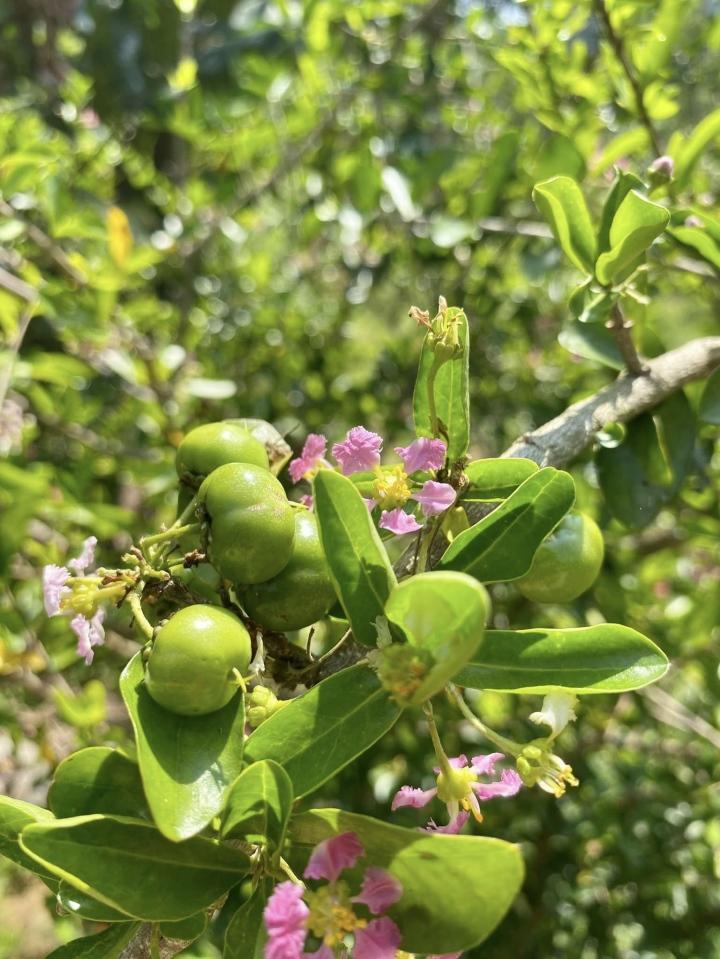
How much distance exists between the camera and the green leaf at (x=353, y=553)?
70 centimetres

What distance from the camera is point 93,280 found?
2.24 m

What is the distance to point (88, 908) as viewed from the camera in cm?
74

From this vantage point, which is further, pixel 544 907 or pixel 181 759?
pixel 544 907

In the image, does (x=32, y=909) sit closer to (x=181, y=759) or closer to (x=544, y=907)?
(x=544, y=907)

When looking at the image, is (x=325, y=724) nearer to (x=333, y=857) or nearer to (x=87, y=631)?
(x=333, y=857)

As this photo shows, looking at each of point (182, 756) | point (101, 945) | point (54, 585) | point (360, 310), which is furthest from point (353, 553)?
point (360, 310)

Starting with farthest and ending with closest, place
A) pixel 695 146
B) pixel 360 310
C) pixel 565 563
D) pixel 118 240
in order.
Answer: pixel 360 310, pixel 118 240, pixel 695 146, pixel 565 563

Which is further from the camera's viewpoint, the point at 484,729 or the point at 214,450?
the point at 214,450

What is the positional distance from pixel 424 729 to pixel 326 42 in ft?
Result: 6.68

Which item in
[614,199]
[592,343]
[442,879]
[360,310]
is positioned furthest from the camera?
[360,310]

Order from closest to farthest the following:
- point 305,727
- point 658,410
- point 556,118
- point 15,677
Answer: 1. point 305,727
2. point 658,410
3. point 556,118
4. point 15,677

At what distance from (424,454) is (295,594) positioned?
0.20m

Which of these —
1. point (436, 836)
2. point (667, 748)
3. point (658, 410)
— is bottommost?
point (667, 748)

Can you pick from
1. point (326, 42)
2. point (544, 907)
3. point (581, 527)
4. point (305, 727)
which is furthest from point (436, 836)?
point (326, 42)
